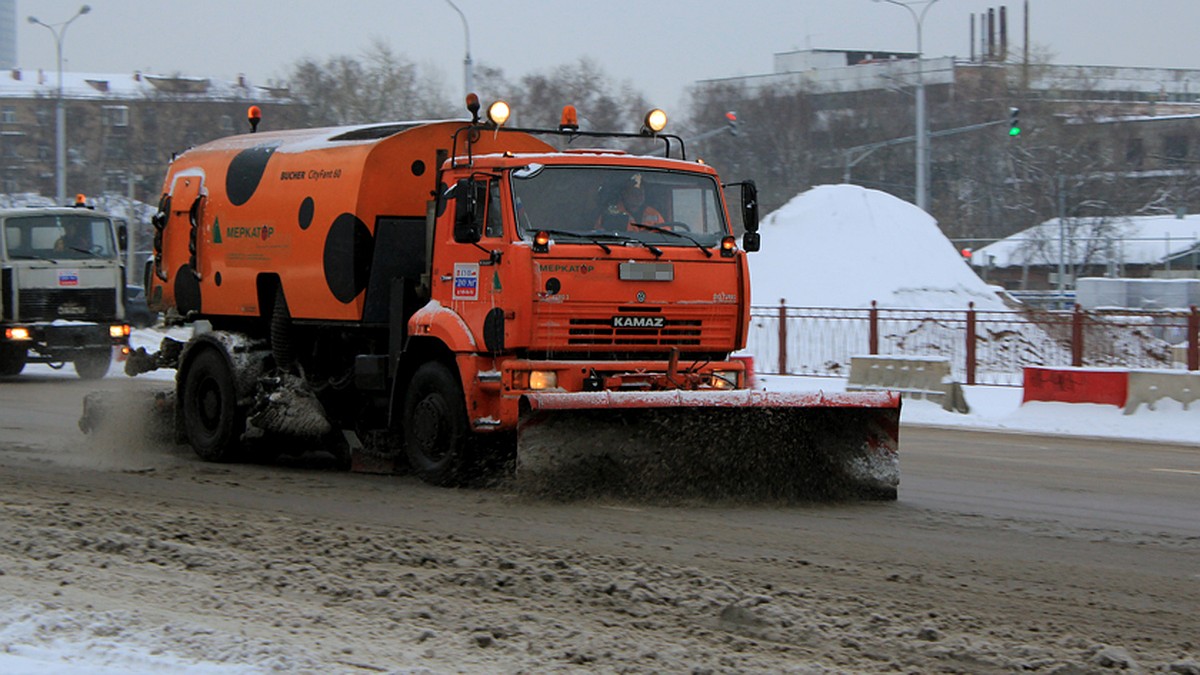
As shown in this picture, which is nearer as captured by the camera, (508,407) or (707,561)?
(707,561)

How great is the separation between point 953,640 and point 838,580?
1.31m

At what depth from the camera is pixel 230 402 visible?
43.1 ft

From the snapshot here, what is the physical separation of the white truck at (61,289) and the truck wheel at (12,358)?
2 cm

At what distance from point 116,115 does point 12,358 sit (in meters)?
69.1

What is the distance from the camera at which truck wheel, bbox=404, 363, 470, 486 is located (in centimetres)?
1078

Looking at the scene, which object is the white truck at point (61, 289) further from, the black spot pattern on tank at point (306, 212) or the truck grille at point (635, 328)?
the truck grille at point (635, 328)

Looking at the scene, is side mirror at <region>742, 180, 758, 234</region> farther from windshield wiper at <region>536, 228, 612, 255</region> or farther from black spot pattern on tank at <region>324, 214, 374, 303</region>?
black spot pattern on tank at <region>324, 214, 374, 303</region>

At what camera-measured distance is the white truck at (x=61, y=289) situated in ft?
81.7

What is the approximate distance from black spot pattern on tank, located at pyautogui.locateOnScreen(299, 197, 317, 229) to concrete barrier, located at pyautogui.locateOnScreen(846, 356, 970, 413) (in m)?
10.5

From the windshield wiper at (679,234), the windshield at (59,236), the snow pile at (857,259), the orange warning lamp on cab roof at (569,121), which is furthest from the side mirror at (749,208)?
the snow pile at (857,259)

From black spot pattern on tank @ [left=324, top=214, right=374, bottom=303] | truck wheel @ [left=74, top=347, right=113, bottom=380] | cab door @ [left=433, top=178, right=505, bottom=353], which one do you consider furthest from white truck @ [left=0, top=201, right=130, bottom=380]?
cab door @ [left=433, top=178, right=505, bottom=353]

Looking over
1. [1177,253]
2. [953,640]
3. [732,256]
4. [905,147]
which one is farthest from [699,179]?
[905,147]

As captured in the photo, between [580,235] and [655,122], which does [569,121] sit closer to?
[655,122]

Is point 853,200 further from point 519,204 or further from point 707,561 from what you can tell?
point 707,561
